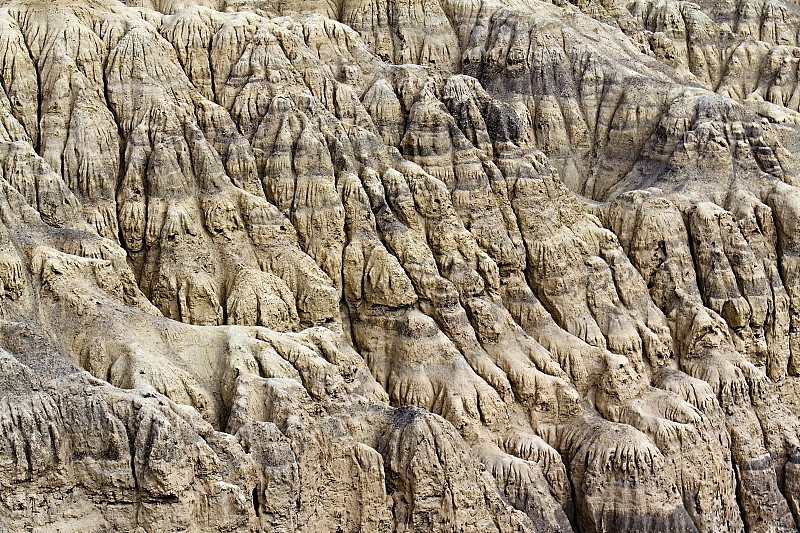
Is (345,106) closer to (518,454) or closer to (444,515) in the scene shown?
(518,454)

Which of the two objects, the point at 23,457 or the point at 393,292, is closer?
the point at 23,457

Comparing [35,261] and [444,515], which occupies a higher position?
[35,261]

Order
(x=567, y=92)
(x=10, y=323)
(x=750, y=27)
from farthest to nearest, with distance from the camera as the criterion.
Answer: (x=750, y=27)
(x=567, y=92)
(x=10, y=323)

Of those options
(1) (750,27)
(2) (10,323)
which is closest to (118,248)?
(2) (10,323)

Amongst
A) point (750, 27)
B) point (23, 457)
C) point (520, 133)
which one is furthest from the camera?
point (750, 27)

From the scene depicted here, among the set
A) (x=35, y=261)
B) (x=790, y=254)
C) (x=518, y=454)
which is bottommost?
(x=518, y=454)

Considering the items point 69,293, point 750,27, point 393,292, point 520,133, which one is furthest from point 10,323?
point 750,27

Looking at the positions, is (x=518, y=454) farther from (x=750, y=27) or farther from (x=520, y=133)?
(x=750, y=27)
